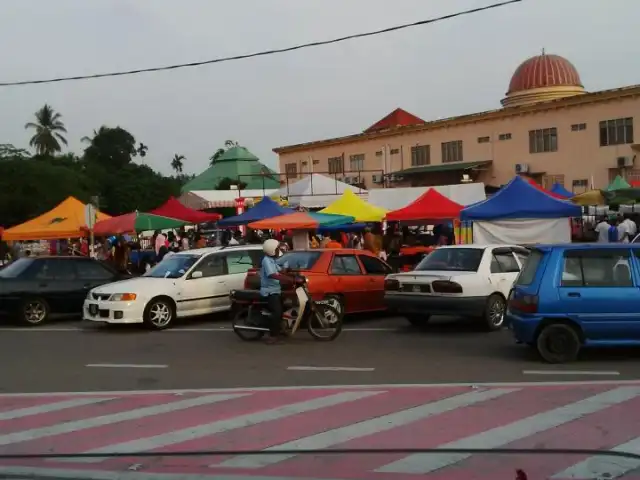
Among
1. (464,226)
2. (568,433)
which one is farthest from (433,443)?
(464,226)

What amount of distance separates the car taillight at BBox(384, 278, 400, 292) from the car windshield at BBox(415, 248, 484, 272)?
642 millimetres

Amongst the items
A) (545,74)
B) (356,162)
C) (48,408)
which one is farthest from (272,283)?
(356,162)

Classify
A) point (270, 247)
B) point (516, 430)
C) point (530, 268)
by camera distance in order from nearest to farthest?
point (516, 430) → point (530, 268) → point (270, 247)

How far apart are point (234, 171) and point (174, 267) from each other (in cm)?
7426

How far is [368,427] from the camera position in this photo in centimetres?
717

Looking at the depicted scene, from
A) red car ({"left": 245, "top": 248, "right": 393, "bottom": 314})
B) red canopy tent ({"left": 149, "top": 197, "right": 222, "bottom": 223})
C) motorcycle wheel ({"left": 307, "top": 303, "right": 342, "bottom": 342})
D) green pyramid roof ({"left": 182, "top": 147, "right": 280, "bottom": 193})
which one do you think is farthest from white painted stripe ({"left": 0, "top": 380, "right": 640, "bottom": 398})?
green pyramid roof ({"left": 182, "top": 147, "right": 280, "bottom": 193})

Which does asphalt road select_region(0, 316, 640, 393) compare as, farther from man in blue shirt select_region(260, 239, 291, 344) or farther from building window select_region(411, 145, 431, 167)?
building window select_region(411, 145, 431, 167)

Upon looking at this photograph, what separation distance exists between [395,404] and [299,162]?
2557 inches

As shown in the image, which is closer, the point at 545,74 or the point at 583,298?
the point at 583,298

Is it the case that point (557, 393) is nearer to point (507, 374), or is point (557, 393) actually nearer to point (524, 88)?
point (507, 374)

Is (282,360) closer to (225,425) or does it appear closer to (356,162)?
(225,425)

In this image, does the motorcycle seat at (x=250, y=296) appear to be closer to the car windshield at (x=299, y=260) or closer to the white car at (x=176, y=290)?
A: the car windshield at (x=299, y=260)

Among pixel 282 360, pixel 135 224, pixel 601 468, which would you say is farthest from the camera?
pixel 135 224

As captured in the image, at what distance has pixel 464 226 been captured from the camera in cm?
2234
